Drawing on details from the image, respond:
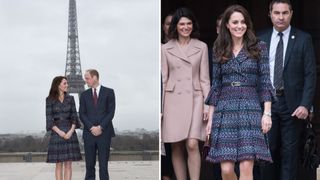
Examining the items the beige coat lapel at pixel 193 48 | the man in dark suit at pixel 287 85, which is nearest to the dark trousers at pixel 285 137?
the man in dark suit at pixel 287 85

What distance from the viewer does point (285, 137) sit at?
6.93m

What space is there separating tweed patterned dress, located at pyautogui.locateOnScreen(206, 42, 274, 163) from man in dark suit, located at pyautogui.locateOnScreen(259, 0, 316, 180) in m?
1.02

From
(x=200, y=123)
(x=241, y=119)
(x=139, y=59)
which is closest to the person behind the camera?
(x=241, y=119)

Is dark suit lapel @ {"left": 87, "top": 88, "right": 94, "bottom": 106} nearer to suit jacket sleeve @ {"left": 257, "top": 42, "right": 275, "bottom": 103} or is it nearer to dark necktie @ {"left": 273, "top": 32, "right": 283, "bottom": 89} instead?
dark necktie @ {"left": 273, "top": 32, "right": 283, "bottom": 89}

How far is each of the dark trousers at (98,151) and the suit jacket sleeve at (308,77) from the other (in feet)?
6.60

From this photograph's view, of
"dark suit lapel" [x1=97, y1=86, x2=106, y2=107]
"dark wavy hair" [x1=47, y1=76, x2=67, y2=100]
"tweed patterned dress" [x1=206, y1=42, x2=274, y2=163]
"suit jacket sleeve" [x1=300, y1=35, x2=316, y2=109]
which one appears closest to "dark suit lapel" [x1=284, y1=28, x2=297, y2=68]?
"suit jacket sleeve" [x1=300, y1=35, x2=316, y2=109]

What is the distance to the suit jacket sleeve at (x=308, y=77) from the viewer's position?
685 cm

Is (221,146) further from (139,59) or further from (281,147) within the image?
(139,59)

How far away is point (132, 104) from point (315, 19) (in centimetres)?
254

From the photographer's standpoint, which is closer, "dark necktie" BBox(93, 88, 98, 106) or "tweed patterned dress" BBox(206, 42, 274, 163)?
"tweed patterned dress" BBox(206, 42, 274, 163)

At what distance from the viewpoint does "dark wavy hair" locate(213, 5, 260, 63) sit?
591cm

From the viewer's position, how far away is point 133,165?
25.5 feet

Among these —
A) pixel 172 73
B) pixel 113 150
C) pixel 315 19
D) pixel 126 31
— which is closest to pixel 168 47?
pixel 172 73

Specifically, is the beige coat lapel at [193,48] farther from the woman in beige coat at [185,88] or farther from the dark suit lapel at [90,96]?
the dark suit lapel at [90,96]
